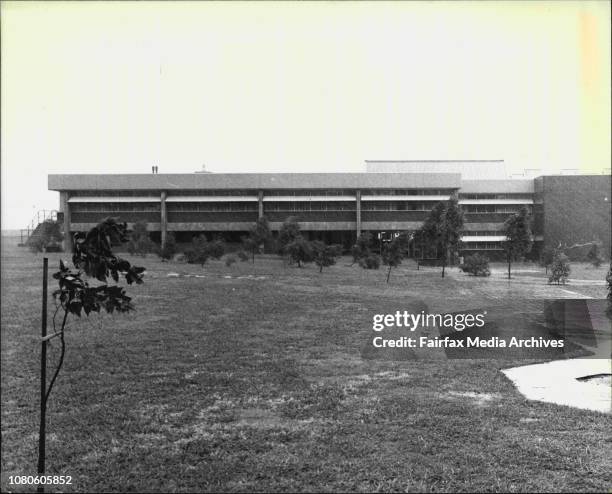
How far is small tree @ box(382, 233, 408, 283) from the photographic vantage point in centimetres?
512

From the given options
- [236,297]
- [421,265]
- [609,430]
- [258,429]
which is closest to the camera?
[609,430]

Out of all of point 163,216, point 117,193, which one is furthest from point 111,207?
point 163,216

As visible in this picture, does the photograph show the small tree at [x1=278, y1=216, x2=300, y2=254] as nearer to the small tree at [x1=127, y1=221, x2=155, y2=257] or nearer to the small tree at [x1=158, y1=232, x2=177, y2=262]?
the small tree at [x1=158, y1=232, x2=177, y2=262]

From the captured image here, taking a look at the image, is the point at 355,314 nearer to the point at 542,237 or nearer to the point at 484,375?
the point at 484,375

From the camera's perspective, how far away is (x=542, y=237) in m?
4.63

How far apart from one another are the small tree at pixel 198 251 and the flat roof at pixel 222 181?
65cm

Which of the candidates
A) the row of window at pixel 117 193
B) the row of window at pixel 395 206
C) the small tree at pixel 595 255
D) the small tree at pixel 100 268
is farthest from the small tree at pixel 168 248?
the small tree at pixel 595 255

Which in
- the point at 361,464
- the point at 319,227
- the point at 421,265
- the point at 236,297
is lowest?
Answer: the point at 361,464

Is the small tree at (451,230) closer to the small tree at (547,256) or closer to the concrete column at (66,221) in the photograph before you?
the small tree at (547,256)

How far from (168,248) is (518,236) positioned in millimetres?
4188

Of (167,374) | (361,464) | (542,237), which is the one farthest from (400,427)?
(167,374)

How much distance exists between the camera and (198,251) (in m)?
5.96

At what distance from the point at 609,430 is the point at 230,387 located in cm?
384

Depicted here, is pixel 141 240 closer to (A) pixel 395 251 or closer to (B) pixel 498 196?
(A) pixel 395 251
